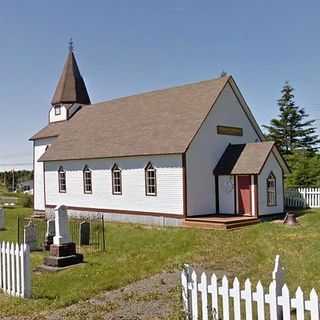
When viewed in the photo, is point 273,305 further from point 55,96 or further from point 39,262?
point 55,96

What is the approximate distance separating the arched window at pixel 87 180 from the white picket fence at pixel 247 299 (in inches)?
885

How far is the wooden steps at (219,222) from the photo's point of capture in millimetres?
21111

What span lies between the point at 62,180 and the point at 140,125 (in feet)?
27.5

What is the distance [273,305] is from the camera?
19.4ft

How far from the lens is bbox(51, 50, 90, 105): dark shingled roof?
3762cm

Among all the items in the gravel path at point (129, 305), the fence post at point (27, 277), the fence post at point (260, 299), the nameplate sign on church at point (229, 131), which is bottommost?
the gravel path at point (129, 305)

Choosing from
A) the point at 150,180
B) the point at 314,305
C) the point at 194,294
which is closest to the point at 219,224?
the point at 150,180

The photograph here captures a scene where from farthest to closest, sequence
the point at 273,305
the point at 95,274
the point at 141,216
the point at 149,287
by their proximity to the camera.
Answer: the point at 141,216 < the point at 95,274 < the point at 149,287 < the point at 273,305

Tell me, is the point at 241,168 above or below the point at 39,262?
above

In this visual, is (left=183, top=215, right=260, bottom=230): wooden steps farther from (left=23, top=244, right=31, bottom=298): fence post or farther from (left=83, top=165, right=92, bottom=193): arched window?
(left=23, top=244, right=31, bottom=298): fence post

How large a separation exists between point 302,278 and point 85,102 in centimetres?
3065

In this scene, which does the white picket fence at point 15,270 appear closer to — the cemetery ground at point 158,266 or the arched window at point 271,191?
the cemetery ground at point 158,266

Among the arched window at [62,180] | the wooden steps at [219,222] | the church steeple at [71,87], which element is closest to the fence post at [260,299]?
the wooden steps at [219,222]

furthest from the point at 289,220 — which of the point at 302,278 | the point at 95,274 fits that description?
the point at 95,274
